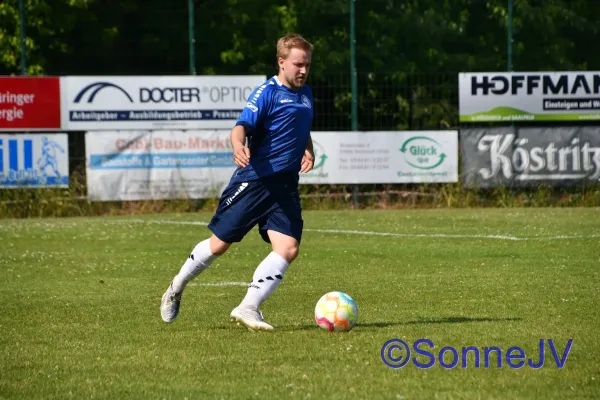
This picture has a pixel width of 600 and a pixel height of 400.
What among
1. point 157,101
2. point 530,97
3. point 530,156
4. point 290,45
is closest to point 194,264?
point 290,45

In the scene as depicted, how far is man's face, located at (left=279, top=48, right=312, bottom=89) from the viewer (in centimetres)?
830

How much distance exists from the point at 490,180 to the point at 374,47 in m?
5.60

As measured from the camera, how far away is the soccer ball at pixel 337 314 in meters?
8.05

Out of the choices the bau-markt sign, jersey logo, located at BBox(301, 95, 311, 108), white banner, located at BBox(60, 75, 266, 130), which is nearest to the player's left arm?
jersey logo, located at BBox(301, 95, 311, 108)

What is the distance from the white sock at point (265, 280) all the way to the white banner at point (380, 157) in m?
13.7

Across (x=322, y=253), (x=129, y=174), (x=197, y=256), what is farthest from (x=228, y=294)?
(x=129, y=174)

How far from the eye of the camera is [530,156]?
2231cm

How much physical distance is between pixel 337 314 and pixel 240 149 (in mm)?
1264

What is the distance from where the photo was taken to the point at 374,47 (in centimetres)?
2672

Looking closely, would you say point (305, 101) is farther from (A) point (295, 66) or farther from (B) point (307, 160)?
(B) point (307, 160)

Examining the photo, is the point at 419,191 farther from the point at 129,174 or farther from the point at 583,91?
the point at 129,174

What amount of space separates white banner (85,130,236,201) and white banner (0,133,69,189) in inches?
18.1

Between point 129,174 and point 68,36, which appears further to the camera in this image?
point 68,36

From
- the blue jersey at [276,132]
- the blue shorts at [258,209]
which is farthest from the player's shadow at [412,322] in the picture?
the blue jersey at [276,132]
